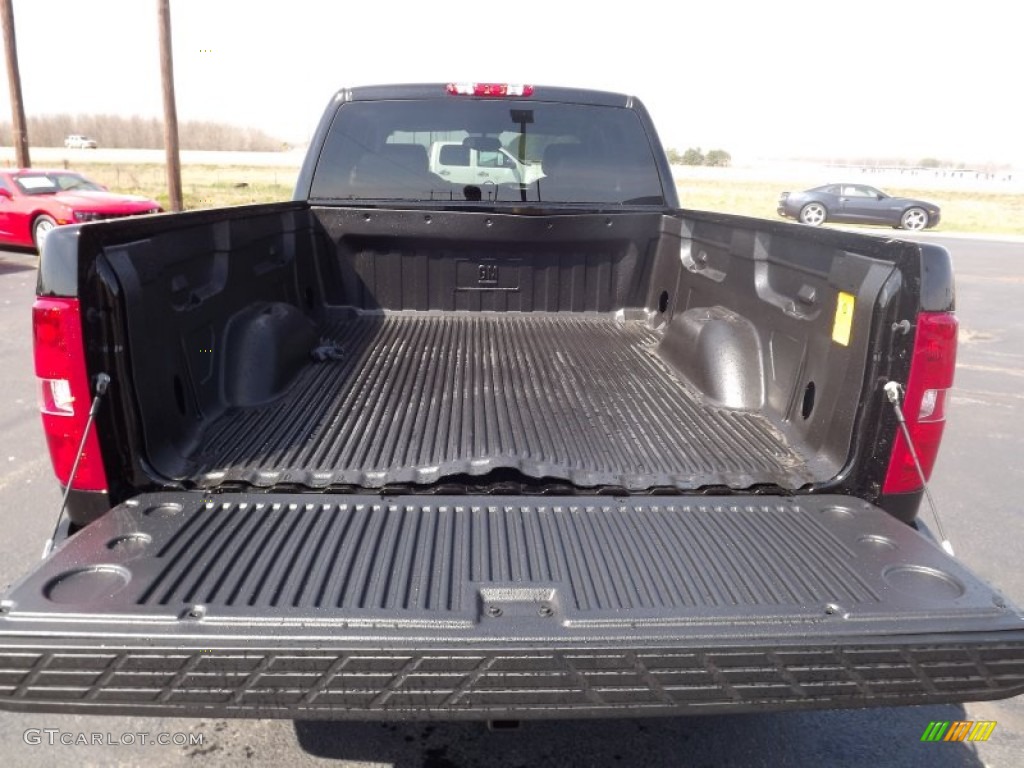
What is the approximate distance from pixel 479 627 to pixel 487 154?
3152 millimetres

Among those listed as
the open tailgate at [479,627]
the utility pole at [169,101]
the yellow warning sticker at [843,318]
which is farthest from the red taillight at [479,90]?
the utility pole at [169,101]

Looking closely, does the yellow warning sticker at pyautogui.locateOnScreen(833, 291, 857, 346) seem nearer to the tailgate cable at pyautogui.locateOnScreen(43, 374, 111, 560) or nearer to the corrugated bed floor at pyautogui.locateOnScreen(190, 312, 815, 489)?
the corrugated bed floor at pyautogui.locateOnScreen(190, 312, 815, 489)

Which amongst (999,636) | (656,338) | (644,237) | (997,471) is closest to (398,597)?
(999,636)

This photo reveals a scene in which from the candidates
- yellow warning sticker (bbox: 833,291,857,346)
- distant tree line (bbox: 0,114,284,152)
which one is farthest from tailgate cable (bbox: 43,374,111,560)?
distant tree line (bbox: 0,114,284,152)

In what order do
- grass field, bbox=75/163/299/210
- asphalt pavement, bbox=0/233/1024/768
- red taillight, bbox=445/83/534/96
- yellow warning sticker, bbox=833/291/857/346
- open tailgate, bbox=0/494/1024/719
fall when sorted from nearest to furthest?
open tailgate, bbox=0/494/1024/719 < yellow warning sticker, bbox=833/291/857/346 < asphalt pavement, bbox=0/233/1024/768 < red taillight, bbox=445/83/534/96 < grass field, bbox=75/163/299/210

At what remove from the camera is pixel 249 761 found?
8.27 ft

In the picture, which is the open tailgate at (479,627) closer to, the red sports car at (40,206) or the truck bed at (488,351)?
the truck bed at (488,351)

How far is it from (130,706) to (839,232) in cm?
223

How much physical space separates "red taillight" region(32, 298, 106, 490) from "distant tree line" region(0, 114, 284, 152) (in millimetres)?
86021

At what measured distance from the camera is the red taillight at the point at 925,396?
83.7 inches

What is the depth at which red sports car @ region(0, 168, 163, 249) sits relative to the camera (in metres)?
13.5

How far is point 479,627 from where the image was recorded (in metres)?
1.66

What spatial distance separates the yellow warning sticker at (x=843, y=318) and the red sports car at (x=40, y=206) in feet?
44.7

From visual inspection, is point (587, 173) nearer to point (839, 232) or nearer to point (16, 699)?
point (839, 232)
